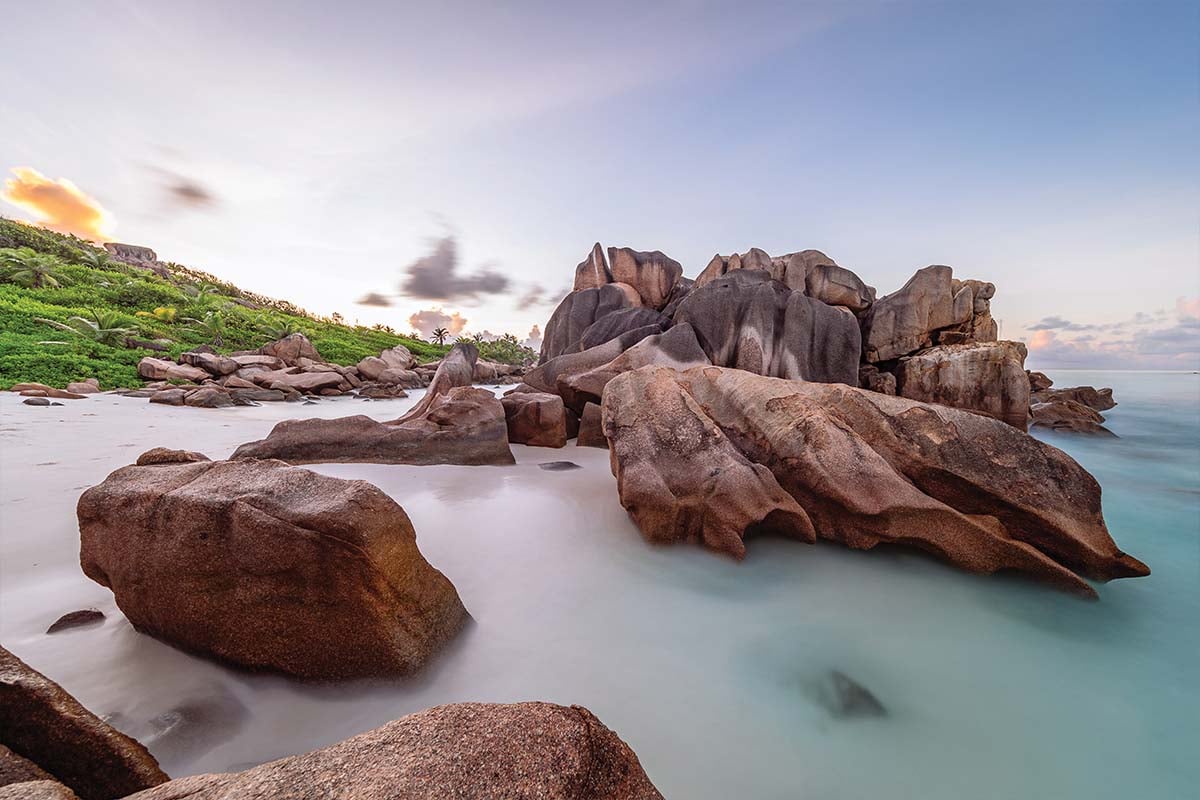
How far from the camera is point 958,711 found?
2.68 m

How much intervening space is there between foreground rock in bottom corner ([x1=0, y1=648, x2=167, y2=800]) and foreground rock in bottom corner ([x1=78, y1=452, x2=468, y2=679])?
938 mm

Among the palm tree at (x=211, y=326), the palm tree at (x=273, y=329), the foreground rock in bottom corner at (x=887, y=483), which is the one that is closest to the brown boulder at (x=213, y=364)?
the palm tree at (x=211, y=326)

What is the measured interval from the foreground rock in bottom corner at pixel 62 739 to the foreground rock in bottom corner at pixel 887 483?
376 cm

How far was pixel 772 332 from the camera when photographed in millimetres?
12969

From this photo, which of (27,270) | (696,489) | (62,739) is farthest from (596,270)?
(27,270)

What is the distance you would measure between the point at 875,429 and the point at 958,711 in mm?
2987

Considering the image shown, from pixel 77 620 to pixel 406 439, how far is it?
4.53 metres

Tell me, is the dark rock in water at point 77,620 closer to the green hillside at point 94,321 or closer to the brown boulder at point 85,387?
the brown boulder at point 85,387

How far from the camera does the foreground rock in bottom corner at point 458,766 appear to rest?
1126 mm

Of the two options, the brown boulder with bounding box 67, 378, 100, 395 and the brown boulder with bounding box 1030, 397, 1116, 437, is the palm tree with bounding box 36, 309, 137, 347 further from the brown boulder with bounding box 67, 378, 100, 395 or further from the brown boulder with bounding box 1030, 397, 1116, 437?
the brown boulder with bounding box 1030, 397, 1116, 437

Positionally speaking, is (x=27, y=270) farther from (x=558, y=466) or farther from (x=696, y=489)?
(x=696, y=489)

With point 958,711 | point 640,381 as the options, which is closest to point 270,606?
point 958,711

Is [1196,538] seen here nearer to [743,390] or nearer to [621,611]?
[743,390]

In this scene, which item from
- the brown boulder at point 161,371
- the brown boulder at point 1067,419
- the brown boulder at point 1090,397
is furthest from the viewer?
the brown boulder at point 1090,397
